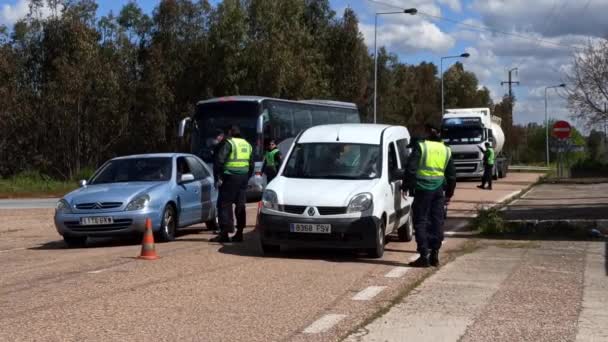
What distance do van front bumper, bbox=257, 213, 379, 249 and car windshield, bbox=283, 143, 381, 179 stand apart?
1.05 m

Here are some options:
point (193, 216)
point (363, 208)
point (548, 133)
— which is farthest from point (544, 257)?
point (548, 133)

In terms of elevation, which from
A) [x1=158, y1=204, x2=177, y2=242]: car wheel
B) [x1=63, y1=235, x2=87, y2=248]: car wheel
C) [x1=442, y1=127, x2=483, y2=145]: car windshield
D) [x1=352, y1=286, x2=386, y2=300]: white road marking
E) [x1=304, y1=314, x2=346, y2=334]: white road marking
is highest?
[x1=442, y1=127, x2=483, y2=145]: car windshield

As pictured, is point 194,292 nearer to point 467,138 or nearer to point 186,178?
point 186,178

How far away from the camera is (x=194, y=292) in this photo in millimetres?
9086

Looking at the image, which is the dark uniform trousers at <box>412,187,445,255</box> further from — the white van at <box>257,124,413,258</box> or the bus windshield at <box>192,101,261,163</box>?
the bus windshield at <box>192,101,261,163</box>

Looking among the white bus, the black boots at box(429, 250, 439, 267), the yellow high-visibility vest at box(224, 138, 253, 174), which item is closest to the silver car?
the yellow high-visibility vest at box(224, 138, 253, 174)

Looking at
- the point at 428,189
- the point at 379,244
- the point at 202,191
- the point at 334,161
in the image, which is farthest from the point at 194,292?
the point at 202,191

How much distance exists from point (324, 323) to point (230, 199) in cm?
649

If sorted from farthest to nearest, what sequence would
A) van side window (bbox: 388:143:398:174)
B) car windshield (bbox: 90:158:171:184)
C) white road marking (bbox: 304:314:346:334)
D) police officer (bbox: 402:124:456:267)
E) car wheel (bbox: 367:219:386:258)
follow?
car windshield (bbox: 90:158:171:184) < van side window (bbox: 388:143:398:174) < car wheel (bbox: 367:219:386:258) < police officer (bbox: 402:124:456:267) < white road marking (bbox: 304:314:346:334)

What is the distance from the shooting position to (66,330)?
7203mm

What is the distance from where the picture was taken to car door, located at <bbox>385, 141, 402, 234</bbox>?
12.6 meters

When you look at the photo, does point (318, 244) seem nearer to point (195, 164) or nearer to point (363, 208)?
point (363, 208)

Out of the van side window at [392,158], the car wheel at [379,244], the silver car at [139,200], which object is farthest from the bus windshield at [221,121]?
the car wheel at [379,244]

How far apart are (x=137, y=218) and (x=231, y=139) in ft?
6.31
